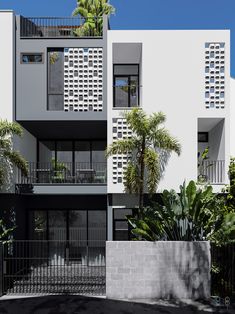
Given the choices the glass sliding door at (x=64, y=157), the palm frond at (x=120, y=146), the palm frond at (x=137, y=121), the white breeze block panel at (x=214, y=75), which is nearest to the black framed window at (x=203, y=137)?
the white breeze block panel at (x=214, y=75)

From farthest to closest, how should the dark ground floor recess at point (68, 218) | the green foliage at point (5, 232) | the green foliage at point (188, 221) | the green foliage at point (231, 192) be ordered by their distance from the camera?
the dark ground floor recess at point (68, 218), the green foliage at point (231, 192), the green foliage at point (5, 232), the green foliage at point (188, 221)

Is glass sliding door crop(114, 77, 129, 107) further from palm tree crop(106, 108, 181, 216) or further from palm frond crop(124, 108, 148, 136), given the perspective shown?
palm frond crop(124, 108, 148, 136)

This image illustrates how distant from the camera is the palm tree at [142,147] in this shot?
38.2ft

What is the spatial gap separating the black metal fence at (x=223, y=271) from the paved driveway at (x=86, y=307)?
2.79ft

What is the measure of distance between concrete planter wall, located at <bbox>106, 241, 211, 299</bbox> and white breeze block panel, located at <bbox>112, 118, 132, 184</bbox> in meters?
3.88

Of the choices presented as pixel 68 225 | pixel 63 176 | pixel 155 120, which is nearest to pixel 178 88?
pixel 155 120

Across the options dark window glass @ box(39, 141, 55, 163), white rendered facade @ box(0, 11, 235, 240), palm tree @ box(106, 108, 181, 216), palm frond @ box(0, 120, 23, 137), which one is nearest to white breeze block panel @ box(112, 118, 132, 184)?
white rendered facade @ box(0, 11, 235, 240)

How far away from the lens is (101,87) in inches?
532

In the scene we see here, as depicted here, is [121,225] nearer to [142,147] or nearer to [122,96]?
[142,147]

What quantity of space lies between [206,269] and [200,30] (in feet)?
34.7

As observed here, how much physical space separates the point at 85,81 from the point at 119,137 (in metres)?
3.36

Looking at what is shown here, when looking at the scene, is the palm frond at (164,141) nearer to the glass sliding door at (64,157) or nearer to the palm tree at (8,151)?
the glass sliding door at (64,157)

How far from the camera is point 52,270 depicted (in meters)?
13.8

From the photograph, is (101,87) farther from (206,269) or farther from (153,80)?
(206,269)
